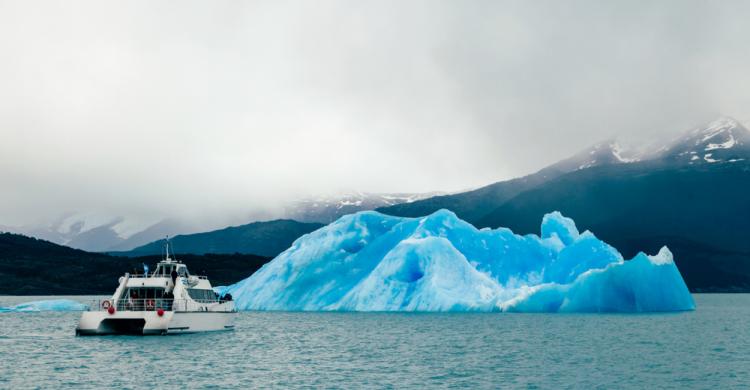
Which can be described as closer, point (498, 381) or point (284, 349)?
point (498, 381)

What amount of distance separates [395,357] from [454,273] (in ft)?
95.8

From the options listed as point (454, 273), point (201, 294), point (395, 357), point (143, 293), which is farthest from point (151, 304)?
point (454, 273)

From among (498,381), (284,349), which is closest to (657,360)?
(498,381)

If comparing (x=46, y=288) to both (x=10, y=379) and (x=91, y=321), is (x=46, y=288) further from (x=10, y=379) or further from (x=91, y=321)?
(x=10, y=379)

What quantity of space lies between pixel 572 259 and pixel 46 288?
156 meters

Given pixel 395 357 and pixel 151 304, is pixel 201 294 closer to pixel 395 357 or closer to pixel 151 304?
pixel 151 304

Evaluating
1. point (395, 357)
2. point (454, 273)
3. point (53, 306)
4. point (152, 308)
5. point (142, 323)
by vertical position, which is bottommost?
point (395, 357)

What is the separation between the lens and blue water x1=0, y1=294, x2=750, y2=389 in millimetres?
32250

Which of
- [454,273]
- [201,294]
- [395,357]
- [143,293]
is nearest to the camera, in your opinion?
[395,357]

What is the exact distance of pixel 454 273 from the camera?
69.2m

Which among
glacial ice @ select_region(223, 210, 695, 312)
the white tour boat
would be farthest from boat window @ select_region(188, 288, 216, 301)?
glacial ice @ select_region(223, 210, 695, 312)

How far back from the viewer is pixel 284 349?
147ft

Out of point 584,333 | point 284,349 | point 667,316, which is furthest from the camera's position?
point 667,316

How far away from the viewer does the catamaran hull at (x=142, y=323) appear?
46.4m
